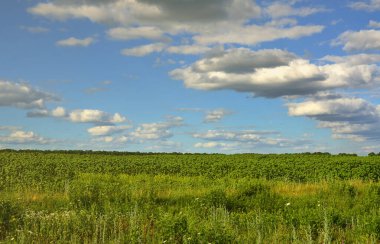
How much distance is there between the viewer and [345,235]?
35.8 feet

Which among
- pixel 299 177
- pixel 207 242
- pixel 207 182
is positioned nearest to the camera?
pixel 207 242

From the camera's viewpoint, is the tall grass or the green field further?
the green field

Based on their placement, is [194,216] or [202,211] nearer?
[194,216]

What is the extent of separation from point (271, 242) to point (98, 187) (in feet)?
34.9

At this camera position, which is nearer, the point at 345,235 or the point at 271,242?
the point at 271,242

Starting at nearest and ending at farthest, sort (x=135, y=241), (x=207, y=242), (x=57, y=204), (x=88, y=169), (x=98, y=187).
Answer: (x=207, y=242), (x=135, y=241), (x=57, y=204), (x=98, y=187), (x=88, y=169)

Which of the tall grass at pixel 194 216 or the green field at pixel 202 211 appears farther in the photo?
the green field at pixel 202 211

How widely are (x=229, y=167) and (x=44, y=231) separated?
32.6m

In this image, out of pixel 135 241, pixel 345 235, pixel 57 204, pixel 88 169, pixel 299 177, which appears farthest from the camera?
pixel 88 169

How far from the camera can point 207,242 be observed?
7.46m

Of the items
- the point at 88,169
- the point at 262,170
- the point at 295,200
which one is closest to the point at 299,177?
the point at 262,170

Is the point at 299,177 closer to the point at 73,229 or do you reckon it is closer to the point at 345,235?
the point at 345,235

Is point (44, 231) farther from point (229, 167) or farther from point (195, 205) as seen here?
point (229, 167)

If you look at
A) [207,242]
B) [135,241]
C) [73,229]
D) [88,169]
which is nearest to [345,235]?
[207,242]
